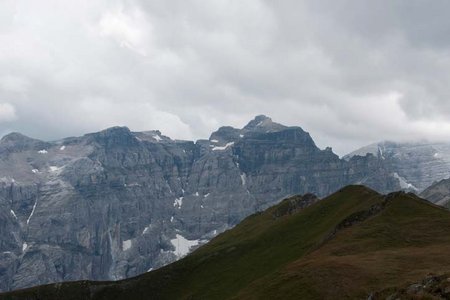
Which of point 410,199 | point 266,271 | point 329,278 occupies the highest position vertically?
point 410,199

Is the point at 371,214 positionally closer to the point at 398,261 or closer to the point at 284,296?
the point at 398,261

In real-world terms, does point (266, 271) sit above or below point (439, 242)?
below

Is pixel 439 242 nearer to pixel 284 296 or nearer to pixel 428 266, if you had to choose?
pixel 428 266

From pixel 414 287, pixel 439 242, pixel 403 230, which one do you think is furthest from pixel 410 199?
pixel 414 287

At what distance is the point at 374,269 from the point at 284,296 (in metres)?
18.7

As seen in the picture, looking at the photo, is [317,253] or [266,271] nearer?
[317,253]

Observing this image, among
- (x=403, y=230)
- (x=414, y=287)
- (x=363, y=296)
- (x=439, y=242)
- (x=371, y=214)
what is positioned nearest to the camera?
(x=414, y=287)

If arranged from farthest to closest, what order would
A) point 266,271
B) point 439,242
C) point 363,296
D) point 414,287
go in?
point 266,271 < point 439,242 < point 363,296 < point 414,287

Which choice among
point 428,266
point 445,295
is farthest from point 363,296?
point 445,295

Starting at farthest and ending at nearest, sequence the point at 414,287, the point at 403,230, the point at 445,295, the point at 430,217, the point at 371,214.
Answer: the point at 371,214 → the point at 430,217 → the point at 403,230 → the point at 414,287 → the point at 445,295

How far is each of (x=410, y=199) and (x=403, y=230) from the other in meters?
31.1

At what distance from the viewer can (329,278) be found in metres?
110

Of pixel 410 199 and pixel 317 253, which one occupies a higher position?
pixel 410 199

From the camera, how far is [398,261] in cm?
11706
